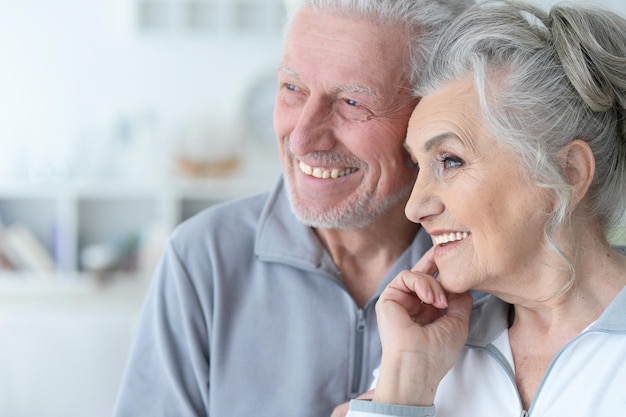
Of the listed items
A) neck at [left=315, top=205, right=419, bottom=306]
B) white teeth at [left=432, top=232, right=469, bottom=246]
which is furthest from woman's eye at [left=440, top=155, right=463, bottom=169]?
neck at [left=315, top=205, right=419, bottom=306]

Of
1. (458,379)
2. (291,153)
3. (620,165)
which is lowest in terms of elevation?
(458,379)

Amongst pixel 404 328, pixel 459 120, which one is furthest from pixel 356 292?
pixel 459 120

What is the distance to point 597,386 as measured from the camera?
54.2 inches

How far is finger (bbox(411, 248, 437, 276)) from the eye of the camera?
167 cm

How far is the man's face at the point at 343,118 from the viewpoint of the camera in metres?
1.67

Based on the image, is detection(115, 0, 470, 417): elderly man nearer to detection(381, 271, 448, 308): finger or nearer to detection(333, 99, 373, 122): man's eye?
detection(333, 99, 373, 122): man's eye

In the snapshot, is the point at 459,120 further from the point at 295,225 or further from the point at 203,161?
the point at 203,161

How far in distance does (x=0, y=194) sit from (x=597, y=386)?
13.2ft

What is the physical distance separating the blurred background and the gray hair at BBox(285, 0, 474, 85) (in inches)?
123

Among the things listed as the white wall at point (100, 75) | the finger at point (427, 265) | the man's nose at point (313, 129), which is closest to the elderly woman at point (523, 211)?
the finger at point (427, 265)

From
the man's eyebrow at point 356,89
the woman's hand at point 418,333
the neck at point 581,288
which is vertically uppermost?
the man's eyebrow at point 356,89

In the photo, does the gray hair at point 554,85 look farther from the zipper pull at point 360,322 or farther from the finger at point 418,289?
the zipper pull at point 360,322

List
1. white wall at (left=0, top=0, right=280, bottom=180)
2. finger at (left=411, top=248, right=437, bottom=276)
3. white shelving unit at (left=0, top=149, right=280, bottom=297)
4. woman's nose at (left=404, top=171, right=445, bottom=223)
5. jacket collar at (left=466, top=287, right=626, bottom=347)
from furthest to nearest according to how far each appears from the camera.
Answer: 1. white wall at (left=0, top=0, right=280, bottom=180)
2. white shelving unit at (left=0, top=149, right=280, bottom=297)
3. finger at (left=411, top=248, right=437, bottom=276)
4. woman's nose at (left=404, top=171, right=445, bottom=223)
5. jacket collar at (left=466, top=287, right=626, bottom=347)

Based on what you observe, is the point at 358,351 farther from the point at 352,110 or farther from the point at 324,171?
the point at 352,110
